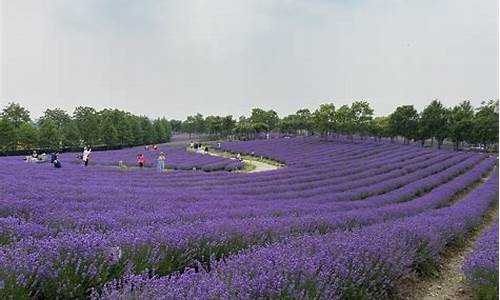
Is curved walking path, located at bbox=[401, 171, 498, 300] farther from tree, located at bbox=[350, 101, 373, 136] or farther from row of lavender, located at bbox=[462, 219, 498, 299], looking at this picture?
tree, located at bbox=[350, 101, 373, 136]

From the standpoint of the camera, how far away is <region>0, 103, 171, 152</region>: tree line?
143 feet

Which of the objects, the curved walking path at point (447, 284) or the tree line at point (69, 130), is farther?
the tree line at point (69, 130)

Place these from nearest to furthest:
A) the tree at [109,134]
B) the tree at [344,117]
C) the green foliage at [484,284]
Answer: the green foliage at [484,284]
the tree at [344,117]
the tree at [109,134]

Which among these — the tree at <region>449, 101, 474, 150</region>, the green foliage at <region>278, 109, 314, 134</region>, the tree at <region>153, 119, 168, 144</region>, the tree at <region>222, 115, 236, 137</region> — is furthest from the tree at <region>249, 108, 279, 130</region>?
the tree at <region>449, 101, 474, 150</region>

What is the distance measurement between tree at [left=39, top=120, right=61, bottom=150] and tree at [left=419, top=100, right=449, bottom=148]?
45425 mm

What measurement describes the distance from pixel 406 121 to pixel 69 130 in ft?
149

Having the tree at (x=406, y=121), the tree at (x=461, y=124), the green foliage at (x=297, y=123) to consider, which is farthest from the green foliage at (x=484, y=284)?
the green foliage at (x=297, y=123)

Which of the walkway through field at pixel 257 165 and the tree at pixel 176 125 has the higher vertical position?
the tree at pixel 176 125

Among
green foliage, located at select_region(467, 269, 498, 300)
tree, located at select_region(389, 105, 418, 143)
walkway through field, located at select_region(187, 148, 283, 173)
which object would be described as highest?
tree, located at select_region(389, 105, 418, 143)

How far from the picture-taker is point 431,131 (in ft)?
169

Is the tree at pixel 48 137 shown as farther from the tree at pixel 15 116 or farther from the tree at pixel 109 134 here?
the tree at pixel 109 134

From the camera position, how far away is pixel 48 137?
153 feet

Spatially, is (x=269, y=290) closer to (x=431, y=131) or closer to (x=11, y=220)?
(x=11, y=220)

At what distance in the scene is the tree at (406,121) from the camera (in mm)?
54188
